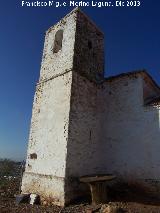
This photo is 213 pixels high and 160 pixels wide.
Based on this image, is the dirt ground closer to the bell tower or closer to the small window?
the bell tower

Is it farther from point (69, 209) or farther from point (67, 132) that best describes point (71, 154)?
point (69, 209)

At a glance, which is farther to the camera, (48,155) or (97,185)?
(48,155)

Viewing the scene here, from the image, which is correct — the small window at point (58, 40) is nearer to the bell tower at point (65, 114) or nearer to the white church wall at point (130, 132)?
the bell tower at point (65, 114)

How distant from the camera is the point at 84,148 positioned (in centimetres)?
1007

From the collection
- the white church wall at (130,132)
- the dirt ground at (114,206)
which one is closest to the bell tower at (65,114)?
the dirt ground at (114,206)

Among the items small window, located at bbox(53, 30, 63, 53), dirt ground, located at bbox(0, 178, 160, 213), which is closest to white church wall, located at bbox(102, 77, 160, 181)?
dirt ground, located at bbox(0, 178, 160, 213)

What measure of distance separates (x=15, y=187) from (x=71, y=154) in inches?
199

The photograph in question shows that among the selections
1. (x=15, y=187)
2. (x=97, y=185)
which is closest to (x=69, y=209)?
(x=97, y=185)

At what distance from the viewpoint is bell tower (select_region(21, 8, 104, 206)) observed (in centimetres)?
916

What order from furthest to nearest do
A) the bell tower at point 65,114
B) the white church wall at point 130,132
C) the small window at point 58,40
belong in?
the small window at point 58,40
the white church wall at point 130,132
the bell tower at point 65,114

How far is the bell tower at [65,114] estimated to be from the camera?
30.1ft

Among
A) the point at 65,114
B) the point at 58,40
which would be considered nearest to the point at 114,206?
the point at 65,114

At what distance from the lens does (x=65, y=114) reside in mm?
9742

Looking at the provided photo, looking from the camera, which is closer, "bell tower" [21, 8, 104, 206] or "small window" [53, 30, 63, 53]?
"bell tower" [21, 8, 104, 206]
